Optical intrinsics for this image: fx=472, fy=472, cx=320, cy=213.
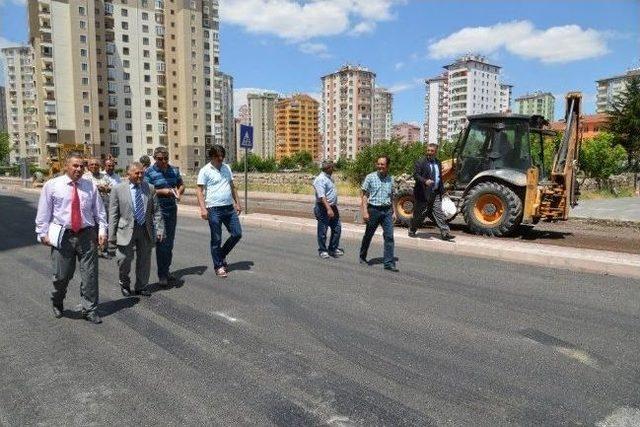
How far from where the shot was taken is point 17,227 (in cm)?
1268

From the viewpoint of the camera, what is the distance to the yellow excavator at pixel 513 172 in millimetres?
10133

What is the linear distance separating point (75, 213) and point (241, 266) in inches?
127

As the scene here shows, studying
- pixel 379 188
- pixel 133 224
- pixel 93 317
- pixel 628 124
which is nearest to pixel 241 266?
pixel 133 224

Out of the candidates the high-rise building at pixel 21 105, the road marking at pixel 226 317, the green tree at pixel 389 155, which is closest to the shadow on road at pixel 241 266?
the road marking at pixel 226 317

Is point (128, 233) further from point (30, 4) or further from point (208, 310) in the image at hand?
point (30, 4)

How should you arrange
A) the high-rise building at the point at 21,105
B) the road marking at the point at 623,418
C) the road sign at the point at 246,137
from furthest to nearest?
the high-rise building at the point at 21,105
the road sign at the point at 246,137
the road marking at the point at 623,418

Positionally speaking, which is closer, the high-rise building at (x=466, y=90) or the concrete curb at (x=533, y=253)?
the concrete curb at (x=533, y=253)

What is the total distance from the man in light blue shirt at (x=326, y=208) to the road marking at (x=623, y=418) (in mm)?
5404

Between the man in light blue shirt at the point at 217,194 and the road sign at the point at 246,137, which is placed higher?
the road sign at the point at 246,137

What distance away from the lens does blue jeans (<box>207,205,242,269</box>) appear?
6.73 meters

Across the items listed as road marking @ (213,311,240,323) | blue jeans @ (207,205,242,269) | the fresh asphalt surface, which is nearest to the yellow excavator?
the fresh asphalt surface

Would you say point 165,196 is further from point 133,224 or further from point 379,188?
point 379,188

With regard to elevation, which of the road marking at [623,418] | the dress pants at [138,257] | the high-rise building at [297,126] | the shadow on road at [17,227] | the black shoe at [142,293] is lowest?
the road marking at [623,418]

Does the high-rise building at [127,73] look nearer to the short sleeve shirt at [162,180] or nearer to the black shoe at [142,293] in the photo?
the short sleeve shirt at [162,180]
